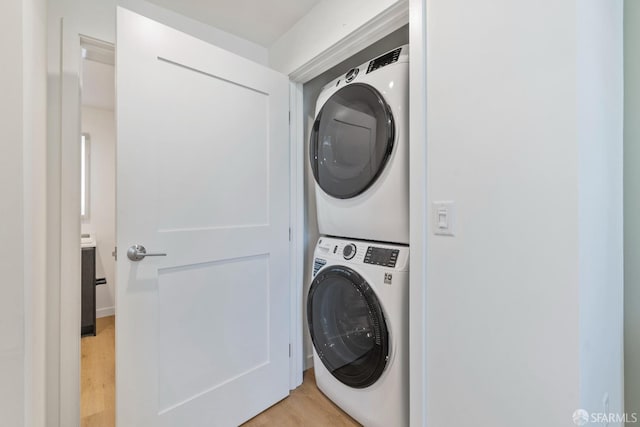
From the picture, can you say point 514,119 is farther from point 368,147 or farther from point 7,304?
point 7,304

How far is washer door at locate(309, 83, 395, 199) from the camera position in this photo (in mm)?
1342

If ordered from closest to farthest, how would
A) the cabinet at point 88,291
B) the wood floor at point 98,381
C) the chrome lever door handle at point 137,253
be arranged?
1. the chrome lever door handle at point 137,253
2. the wood floor at point 98,381
3. the cabinet at point 88,291

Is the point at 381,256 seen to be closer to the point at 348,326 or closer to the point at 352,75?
the point at 348,326

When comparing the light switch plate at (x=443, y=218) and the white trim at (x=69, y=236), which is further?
the white trim at (x=69, y=236)

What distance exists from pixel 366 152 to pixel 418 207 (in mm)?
446

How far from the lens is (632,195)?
1.09 meters

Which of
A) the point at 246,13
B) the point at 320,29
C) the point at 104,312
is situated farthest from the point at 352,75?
the point at 104,312

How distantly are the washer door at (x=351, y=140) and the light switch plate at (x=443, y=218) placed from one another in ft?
1.25

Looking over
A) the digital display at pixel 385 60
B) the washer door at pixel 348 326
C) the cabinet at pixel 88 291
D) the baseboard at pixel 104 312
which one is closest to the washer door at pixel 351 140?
the digital display at pixel 385 60

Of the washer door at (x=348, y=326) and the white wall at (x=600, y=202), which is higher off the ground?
the white wall at (x=600, y=202)

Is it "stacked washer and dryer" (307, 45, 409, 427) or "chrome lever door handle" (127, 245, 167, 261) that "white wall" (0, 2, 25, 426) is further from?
"stacked washer and dryer" (307, 45, 409, 427)

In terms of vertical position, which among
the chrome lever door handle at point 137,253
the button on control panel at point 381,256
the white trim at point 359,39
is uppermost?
the white trim at point 359,39

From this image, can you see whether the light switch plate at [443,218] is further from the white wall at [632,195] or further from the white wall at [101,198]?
the white wall at [101,198]

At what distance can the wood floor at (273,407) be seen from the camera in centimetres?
154
